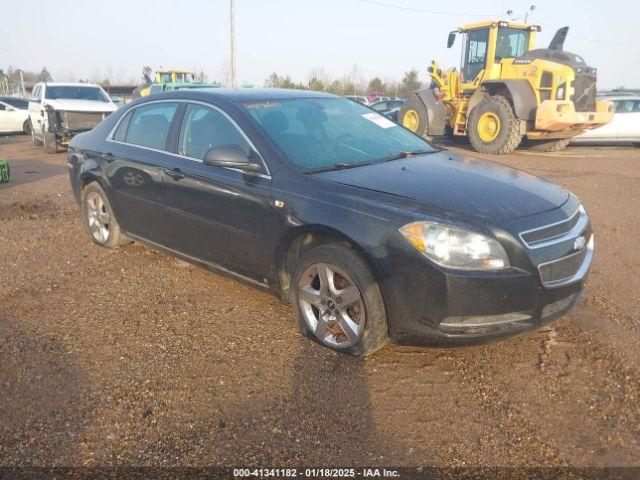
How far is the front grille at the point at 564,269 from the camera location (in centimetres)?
282

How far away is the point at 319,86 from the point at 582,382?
42.8 meters

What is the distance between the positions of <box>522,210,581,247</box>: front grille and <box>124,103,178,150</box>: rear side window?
294 centimetres

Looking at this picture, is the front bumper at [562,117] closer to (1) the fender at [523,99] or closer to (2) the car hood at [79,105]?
(1) the fender at [523,99]

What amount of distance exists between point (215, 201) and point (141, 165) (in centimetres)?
108

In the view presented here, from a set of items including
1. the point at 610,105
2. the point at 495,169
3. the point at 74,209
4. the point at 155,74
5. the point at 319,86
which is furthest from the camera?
the point at 319,86

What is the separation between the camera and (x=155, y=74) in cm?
2581

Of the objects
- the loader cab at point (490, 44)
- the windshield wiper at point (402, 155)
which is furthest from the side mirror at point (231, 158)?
the loader cab at point (490, 44)

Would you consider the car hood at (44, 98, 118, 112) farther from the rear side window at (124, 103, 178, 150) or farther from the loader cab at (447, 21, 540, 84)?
the rear side window at (124, 103, 178, 150)

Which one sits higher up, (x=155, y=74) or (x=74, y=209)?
(x=155, y=74)

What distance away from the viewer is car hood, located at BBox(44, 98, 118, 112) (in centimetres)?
1270

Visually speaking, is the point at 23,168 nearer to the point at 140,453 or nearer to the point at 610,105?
the point at 140,453

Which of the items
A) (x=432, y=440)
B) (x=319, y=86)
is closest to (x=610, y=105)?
(x=432, y=440)

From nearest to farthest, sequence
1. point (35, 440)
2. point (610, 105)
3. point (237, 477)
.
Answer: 1. point (237, 477)
2. point (35, 440)
3. point (610, 105)

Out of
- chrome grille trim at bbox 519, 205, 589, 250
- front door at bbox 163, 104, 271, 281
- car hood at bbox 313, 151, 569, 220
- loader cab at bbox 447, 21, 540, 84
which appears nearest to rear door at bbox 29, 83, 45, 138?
loader cab at bbox 447, 21, 540, 84
